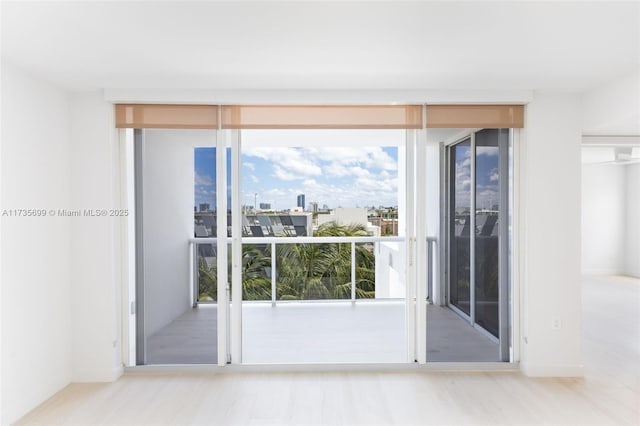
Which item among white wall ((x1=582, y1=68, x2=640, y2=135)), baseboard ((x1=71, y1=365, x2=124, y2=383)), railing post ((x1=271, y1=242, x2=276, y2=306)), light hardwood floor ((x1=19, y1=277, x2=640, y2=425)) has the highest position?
white wall ((x1=582, y1=68, x2=640, y2=135))

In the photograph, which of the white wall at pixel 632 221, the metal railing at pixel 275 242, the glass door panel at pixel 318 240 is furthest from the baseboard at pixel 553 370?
the white wall at pixel 632 221

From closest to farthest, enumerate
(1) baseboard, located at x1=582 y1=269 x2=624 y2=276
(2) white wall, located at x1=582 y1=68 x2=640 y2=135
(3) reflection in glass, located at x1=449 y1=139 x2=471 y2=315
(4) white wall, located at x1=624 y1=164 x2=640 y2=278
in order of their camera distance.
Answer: (2) white wall, located at x1=582 y1=68 x2=640 y2=135 → (3) reflection in glass, located at x1=449 y1=139 x2=471 y2=315 → (4) white wall, located at x1=624 y1=164 x2=640 y2=278 → (1) baseboard, located at x1=582 y1=269 x2=624 y2=276

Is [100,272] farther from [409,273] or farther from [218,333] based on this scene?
[409,273]

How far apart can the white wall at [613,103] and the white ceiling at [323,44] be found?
0.33 feet

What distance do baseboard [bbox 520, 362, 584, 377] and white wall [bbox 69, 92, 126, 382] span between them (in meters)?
3.42

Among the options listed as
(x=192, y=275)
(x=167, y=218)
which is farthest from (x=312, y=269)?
(x=167, y=218)

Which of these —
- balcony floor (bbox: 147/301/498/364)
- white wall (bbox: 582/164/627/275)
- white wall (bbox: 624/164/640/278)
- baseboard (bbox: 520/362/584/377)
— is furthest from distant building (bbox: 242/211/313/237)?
white wall (bbox: 624/164/640/278)

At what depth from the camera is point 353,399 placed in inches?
118

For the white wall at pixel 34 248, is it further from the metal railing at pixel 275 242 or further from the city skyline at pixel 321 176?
the city skyline at pixel 321 176

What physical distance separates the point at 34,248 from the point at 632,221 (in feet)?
33.1

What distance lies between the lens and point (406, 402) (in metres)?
2.94

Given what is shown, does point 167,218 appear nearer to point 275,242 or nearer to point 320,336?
point 275,242

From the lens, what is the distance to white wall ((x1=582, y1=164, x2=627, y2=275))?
8.47 meters

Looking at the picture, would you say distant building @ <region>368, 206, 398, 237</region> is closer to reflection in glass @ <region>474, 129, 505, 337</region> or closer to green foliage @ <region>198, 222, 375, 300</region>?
green foliage @ <region>198, 222, 375, 300</region>
